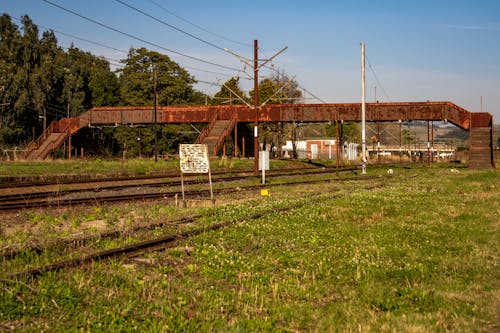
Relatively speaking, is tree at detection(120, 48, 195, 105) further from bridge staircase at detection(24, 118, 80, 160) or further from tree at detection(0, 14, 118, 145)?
bridge staircase at detection(24, 118, 80, 160)

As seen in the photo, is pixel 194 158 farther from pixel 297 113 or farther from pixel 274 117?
pixel 274 117

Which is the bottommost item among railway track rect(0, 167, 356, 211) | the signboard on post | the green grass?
railway track rect(0, 167, 356, 211)

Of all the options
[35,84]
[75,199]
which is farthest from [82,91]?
[75,199]

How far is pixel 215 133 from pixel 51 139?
51.7 ft

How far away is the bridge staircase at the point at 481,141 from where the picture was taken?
4334 centimetres

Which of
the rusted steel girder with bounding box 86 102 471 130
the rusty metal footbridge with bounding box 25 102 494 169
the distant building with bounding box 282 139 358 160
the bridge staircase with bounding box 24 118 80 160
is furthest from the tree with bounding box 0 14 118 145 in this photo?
the distant building with bounding box 282 139 358 160

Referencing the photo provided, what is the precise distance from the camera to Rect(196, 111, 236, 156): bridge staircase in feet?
152

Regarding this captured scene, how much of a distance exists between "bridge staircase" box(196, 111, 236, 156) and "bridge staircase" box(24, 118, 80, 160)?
43.2 ft

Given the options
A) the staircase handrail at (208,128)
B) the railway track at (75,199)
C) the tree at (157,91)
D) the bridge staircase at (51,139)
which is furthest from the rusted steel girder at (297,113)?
the railway track at (75,199)

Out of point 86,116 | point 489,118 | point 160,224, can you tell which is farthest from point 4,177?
point 489,118

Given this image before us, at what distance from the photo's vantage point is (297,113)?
5009cm

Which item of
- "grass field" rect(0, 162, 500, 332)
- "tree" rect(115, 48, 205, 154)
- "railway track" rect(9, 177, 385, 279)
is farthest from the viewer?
A: "tree" rect(115, 48, 205, 154)

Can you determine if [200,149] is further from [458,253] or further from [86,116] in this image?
[86,116]

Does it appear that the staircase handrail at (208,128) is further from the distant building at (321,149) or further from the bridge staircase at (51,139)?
the distant building at (321,149)
